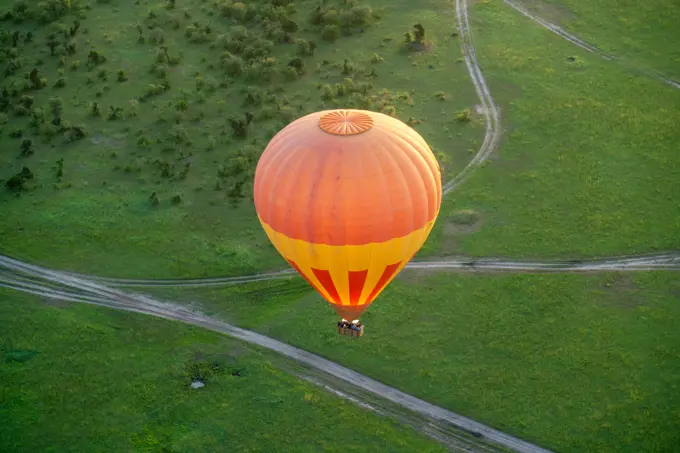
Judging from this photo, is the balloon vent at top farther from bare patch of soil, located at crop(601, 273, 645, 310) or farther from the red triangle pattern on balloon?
bare patch of soil, located at crop(601, 273, 645, 310)

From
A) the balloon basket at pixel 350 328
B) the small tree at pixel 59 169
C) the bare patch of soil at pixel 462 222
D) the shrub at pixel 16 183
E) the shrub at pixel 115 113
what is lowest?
the balloon basket at pixel 350 328

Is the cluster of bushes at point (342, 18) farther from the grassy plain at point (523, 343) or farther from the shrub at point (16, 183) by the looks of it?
the grassy plain at point (523, 343)

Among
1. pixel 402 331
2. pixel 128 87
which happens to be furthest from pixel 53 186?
pixel 402 331

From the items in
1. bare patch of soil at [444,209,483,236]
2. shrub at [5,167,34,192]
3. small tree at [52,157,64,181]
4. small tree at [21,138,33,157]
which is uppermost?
small tree at [21,138,33,157]

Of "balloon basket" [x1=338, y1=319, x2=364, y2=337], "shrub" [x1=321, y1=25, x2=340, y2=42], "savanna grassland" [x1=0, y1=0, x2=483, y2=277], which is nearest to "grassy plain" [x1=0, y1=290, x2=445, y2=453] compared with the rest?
"balloon basket" [x1=338, y1=319, x2=364, y2=337]

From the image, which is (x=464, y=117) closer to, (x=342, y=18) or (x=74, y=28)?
(x=342, y=18)

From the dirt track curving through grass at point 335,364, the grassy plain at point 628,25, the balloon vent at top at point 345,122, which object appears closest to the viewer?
the balloon vent at top at point 345,122

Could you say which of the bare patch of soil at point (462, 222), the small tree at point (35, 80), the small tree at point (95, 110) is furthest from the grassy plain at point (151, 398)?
the small tree at point (35, 80)
